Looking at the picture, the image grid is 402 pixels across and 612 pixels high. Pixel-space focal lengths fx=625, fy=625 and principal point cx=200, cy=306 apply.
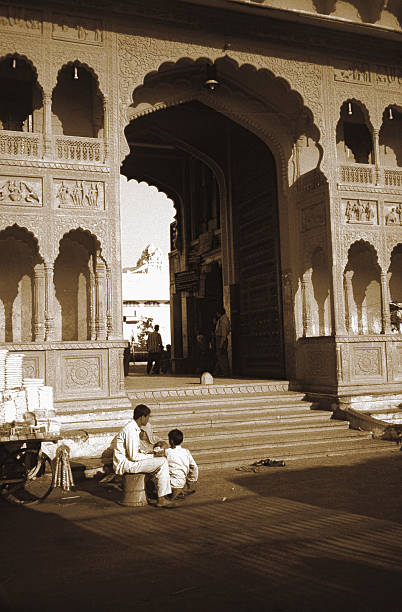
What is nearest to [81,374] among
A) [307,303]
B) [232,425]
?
[232,425]

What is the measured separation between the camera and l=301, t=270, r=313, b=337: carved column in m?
12.5

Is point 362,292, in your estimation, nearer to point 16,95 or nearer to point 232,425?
point 232,425

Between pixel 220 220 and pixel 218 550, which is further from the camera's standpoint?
pixel 220 220

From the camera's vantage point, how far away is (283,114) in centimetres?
1297

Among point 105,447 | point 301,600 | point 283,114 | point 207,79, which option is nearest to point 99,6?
point 207,79

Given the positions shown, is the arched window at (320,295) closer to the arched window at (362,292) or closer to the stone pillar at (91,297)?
the arched window at (362,292)

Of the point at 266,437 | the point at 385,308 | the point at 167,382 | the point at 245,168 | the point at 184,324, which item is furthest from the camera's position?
the point at 184,324

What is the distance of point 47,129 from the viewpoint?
10242 millimetres

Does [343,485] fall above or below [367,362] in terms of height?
below

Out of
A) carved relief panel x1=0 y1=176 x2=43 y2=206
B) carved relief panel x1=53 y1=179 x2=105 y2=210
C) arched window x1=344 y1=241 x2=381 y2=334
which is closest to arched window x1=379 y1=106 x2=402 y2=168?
arched window x1=344 y1=241 x2=381 y2=334

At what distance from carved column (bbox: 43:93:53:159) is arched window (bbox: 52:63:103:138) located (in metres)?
1.05

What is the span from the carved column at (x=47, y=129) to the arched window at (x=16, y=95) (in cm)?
117

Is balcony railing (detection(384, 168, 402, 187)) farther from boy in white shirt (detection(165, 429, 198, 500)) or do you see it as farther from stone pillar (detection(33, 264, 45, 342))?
boy in white shirt (detection(165, 429, 198, 500))

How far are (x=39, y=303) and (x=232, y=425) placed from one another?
12.2 feet
